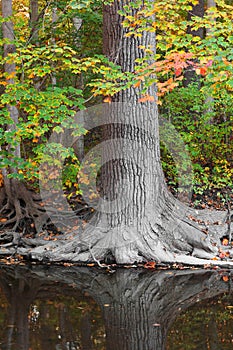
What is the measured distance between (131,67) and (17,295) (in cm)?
418

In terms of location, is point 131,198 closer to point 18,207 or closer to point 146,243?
point 146,243

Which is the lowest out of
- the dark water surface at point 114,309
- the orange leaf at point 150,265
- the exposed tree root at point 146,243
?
the dark water surface at point 114,309

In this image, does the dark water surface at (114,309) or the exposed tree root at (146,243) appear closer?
the dark water surface at (114,309)

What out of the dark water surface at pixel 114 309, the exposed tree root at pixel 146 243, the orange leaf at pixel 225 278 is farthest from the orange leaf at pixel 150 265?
the orange leaf at pixel 225 278

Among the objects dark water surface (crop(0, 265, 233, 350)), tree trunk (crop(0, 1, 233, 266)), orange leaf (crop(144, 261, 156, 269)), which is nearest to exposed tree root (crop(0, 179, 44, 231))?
tree trunk (crop(0, 1, 233, 266))

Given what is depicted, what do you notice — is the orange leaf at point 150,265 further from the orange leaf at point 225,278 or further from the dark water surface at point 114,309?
the orange leaf at point 225,278

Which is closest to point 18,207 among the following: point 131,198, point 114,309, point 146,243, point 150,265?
point 131,198

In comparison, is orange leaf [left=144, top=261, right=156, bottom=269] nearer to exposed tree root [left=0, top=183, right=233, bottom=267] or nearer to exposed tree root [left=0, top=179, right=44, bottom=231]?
exposed tree root [left=0, top=183, right=233, bottom=267]

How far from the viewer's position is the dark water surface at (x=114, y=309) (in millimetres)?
5504

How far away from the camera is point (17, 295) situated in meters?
7.31

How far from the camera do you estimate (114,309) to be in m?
6.59

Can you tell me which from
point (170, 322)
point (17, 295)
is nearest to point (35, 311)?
point (17, 295)

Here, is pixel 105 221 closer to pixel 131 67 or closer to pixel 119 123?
pixel 119 123

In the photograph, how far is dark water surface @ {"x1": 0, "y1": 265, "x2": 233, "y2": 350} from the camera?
5504 millimetres
